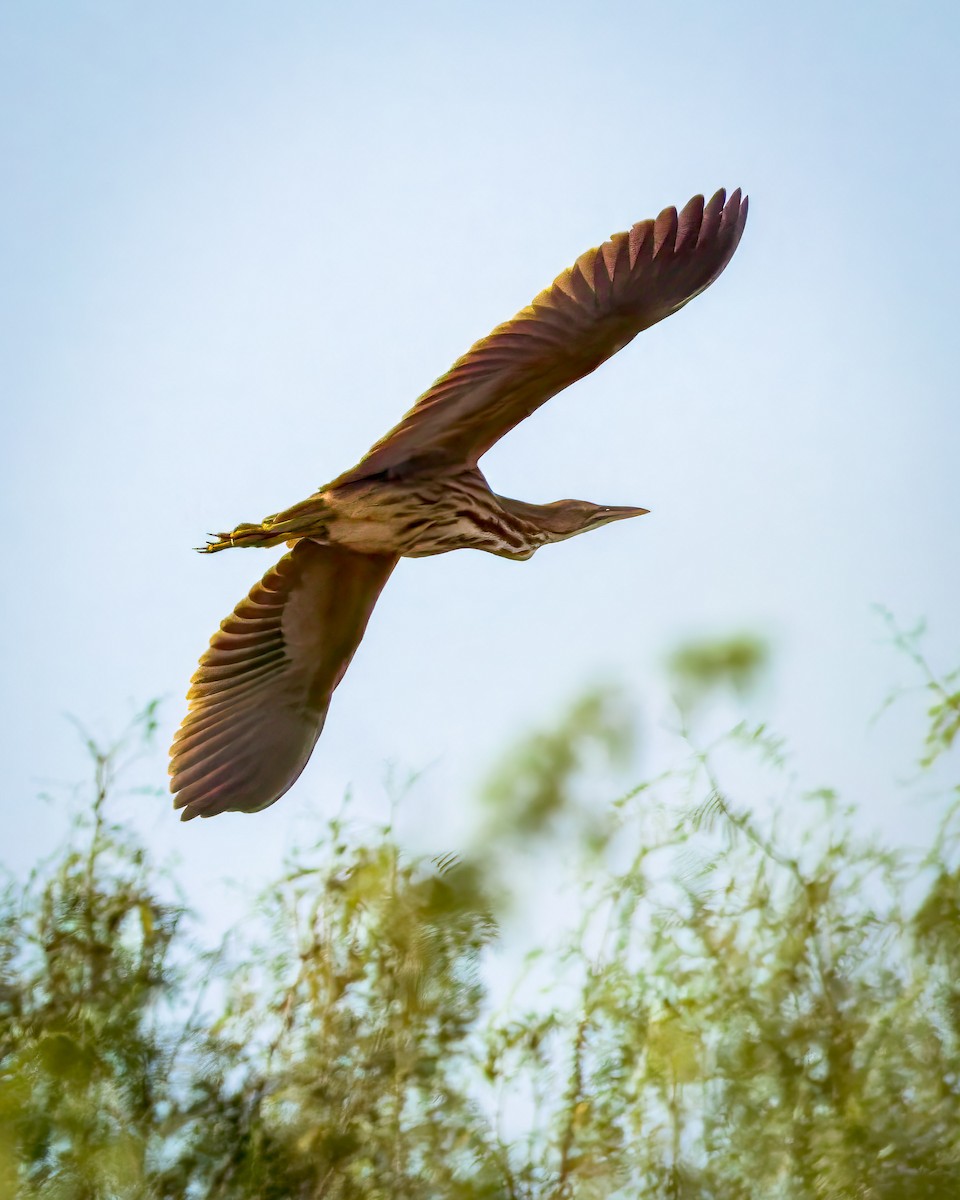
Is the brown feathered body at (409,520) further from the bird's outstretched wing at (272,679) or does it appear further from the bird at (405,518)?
the bird's outstretched wing at (272,679)

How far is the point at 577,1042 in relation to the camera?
5.38 metres

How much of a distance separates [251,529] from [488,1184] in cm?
216

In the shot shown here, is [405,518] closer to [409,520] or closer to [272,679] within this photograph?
[409,520]

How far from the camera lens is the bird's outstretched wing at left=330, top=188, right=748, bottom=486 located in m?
5.87

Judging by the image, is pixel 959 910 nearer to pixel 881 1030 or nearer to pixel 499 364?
pixel 881 1030

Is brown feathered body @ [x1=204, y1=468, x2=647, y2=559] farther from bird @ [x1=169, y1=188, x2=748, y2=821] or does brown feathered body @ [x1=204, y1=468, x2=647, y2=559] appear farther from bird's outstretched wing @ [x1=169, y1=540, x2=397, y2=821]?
bird's outstretched wing @ [x1=169, y1=540, x2=397, y2=821]

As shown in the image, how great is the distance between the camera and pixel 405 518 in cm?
632

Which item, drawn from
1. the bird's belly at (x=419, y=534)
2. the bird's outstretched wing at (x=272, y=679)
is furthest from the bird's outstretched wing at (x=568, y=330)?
the bird's outstretched wing at (x=272, y=679)

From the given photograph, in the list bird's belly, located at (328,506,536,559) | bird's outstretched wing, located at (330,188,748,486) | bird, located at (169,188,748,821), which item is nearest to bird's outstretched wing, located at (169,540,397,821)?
→ bird, located at (169,188,748,821)

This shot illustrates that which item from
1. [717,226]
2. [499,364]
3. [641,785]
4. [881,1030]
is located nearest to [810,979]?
[881,1030]

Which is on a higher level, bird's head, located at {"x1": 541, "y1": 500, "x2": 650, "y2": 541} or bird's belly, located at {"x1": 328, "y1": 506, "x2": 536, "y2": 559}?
bird's head, located at {"x1": 541, "y1": 500, "x2": 650, "y2": 541}

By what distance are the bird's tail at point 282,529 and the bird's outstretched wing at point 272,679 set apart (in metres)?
0.23

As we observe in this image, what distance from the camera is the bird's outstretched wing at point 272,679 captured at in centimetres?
673

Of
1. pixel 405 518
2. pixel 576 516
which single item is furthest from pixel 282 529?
pixel 576 516
